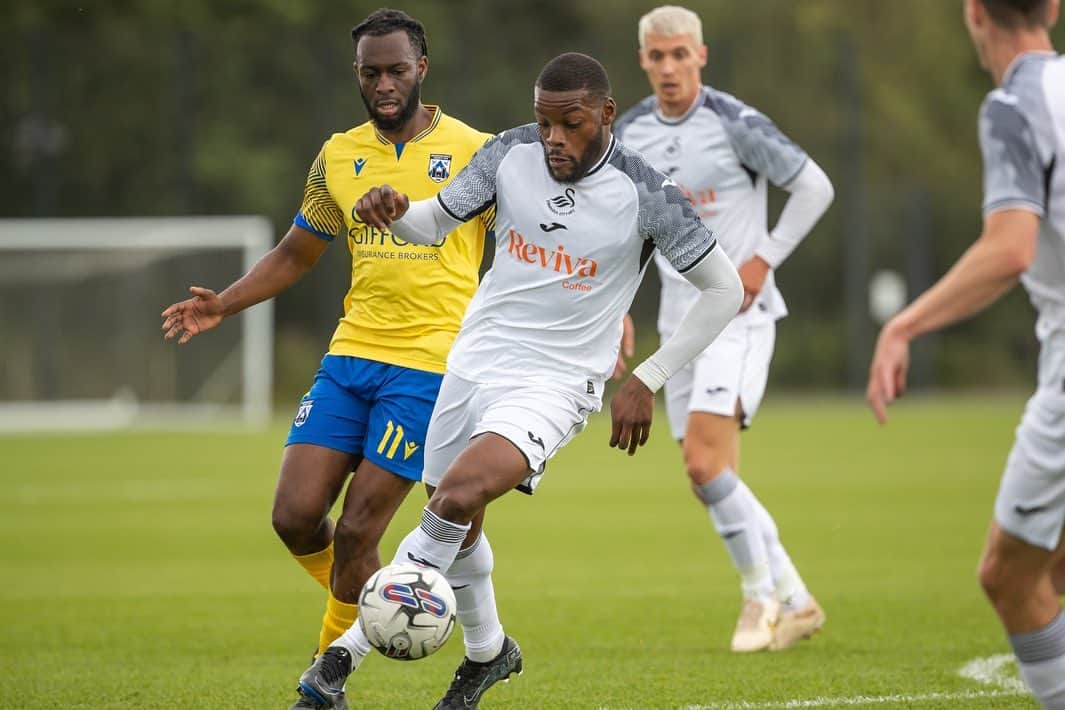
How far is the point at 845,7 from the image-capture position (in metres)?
41.6

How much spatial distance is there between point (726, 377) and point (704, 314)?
92.5 inches

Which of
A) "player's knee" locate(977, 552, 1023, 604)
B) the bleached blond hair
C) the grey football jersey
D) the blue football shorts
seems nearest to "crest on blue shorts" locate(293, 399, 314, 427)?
the blue football shorts

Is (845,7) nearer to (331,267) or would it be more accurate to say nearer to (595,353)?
(331,267)

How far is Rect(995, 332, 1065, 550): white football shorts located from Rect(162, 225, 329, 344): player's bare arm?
313 cm

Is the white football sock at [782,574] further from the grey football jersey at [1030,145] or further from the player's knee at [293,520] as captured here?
the grey football jersey at [1030,145]

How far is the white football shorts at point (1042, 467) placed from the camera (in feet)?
13.4

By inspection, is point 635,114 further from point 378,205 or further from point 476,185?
point 378,205

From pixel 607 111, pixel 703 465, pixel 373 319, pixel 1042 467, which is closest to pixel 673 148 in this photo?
pixel 703 465

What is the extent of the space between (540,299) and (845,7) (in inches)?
1497

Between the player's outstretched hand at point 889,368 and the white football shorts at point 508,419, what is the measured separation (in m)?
1.44

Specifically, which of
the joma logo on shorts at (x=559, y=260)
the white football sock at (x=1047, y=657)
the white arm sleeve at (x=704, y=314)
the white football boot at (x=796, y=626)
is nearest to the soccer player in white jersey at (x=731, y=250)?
the white football boot at (x=796, y=626)

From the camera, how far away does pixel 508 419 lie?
530 cm

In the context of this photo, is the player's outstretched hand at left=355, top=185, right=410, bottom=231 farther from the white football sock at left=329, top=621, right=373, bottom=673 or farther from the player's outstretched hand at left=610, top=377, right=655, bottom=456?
the white football sock at left=329, top=621, right=373, bottom=673

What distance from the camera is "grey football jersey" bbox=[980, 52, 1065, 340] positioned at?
13.2 ft
